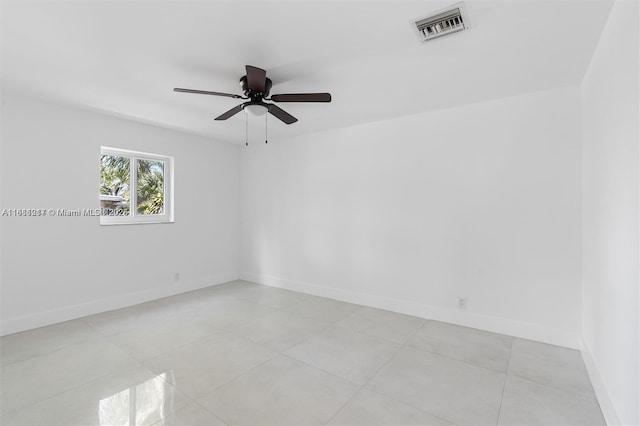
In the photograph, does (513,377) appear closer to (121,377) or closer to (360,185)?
(360,185)

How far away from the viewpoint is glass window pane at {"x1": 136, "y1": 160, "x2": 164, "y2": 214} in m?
4.31

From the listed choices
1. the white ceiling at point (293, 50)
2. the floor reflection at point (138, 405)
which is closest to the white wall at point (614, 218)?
the white ceiling at point (293, 50)

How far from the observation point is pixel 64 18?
1847mm

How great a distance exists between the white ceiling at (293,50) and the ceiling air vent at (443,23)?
0.05 meters

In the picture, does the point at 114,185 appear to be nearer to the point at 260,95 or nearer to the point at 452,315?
the point at 260,95

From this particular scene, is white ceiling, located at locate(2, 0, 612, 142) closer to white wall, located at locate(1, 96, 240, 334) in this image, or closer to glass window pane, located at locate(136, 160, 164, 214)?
white wall, located at locate(1, 96, 240, 334)

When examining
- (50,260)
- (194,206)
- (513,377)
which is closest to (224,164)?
(194,206)

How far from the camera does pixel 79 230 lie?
3.58 meters

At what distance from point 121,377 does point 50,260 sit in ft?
6.63

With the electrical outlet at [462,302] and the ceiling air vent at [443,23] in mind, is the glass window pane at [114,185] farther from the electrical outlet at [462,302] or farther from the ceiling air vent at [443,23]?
the electrical outlet at [462,302]

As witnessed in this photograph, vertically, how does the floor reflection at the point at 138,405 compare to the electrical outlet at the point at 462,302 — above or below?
below

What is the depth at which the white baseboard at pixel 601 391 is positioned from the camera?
1686 millimetres

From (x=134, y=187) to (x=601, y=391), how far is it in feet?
17.5

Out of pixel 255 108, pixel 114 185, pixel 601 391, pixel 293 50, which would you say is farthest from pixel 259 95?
pixel 601 391
